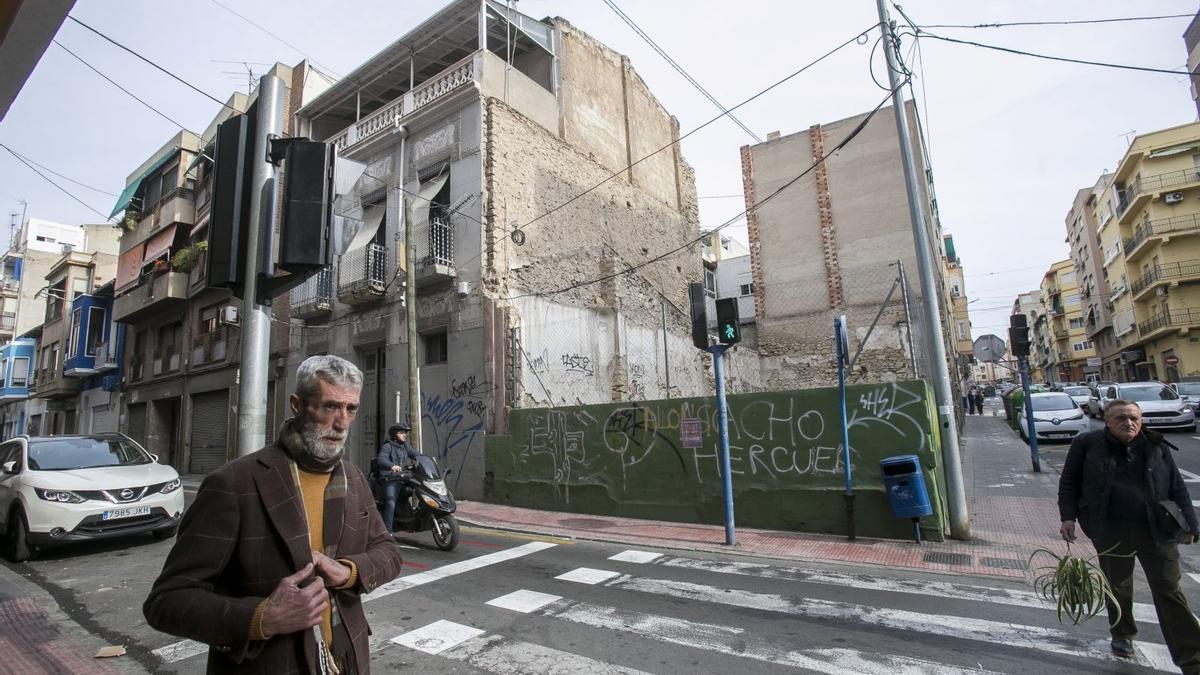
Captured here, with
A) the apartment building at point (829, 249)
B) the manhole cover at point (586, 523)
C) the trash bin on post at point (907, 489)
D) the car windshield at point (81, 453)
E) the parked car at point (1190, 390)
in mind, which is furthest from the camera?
the parked car at point (1190, 390)

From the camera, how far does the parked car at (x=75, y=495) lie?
22.8 ft

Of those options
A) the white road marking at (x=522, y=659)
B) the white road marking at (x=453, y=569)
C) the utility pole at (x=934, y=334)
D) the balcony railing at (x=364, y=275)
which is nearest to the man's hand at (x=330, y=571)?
the white road marking at (x=522, y=659)

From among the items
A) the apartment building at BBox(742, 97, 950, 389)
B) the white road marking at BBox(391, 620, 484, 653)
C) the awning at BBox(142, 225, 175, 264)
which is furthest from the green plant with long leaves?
the awning at BBox(142, 225, 175, 264)

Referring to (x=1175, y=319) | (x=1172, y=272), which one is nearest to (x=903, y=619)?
(x=1175, y=319)

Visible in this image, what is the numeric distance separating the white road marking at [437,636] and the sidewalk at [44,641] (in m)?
1.79

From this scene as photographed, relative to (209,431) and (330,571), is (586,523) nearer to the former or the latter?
(330,571)

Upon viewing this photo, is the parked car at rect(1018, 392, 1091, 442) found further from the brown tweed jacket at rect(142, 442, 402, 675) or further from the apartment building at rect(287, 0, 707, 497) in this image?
the brown tweed jacket at rect(142, 442, 402, 675)

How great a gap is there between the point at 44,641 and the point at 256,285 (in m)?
3.88

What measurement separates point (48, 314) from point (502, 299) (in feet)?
112

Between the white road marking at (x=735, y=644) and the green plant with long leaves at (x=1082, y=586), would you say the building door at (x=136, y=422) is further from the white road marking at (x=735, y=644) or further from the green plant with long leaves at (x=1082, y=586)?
the green plant with long leaves at (x=1082, y=586)

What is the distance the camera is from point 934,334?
26.9 feet

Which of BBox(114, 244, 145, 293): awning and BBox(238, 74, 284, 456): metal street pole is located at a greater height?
BBox(114, 244, 145, 293): awning

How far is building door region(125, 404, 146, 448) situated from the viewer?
80.5ft

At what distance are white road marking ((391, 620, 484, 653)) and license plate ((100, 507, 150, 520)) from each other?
17.1 feet
